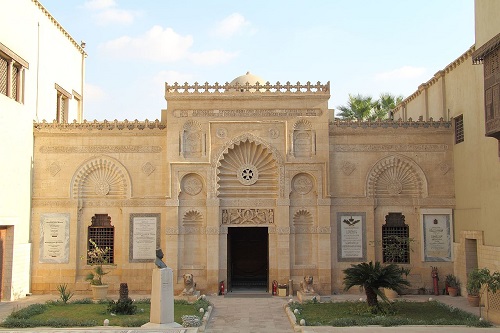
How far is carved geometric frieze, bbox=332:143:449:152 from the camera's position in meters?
23.4

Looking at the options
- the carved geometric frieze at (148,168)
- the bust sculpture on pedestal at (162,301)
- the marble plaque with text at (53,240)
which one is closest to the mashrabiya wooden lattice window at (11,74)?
the marble plaque with text at (53,240)

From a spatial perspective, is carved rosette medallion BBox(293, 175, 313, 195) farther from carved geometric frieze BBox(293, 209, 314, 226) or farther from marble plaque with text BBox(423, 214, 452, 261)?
marble plaque with text BBox(423, 214, 452, 261)

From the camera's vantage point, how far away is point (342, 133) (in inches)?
923

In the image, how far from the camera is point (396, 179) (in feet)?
76.8

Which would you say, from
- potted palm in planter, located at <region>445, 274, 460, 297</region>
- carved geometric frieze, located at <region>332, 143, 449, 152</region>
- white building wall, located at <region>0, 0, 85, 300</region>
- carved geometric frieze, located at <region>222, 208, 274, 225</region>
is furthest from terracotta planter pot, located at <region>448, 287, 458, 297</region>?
white building wall, located at <region>0, 0, 85, 300</region>

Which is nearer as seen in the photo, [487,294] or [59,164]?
[487,294]

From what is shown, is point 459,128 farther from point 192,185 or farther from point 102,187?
point 102,187

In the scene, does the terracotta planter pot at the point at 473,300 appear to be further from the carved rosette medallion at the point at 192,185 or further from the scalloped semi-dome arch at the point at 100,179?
the scalloped semi-dome arch at the point at 100,179

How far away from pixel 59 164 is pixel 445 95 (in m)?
15.3

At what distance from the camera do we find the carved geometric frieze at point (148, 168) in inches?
915

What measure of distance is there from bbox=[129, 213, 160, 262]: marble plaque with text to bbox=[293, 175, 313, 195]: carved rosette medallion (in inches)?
209

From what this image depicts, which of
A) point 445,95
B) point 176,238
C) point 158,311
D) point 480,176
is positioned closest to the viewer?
point 158,311

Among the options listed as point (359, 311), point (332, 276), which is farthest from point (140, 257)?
point (359, 311)

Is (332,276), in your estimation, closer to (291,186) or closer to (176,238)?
(291,186)
